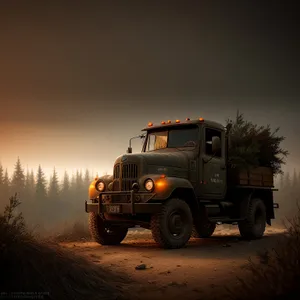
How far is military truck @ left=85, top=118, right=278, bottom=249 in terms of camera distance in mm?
9500

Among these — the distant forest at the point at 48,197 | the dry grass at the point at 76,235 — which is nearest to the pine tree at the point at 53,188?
the distant forest at the point at 48,197

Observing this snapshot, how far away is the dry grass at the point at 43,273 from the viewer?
4.41 metres

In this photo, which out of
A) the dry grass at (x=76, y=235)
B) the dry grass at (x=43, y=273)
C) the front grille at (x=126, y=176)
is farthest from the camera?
the dry grass at (x=76, y=235)

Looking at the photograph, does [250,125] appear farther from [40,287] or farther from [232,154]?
[40,287]

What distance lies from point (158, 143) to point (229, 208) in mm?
3097

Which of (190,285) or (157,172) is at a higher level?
(157,172)

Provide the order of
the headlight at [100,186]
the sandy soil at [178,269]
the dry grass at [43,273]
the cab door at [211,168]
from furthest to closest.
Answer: the cab door at [211,168], the headlight at [100,186], the sandy soil at [178,269], the dry grass at [43,273]

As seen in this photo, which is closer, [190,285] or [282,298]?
[282,298]

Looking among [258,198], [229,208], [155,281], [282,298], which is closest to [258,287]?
[282,298]

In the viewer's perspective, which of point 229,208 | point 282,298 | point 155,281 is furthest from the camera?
point 229,208

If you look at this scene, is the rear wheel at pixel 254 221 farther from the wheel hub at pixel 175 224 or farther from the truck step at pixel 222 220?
the wheel hub at pixel 175 224

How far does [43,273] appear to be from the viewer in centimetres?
477

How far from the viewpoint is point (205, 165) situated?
1138cm

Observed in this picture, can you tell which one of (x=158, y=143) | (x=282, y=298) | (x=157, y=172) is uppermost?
(x=158, y=143)
